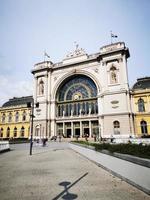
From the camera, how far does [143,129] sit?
3781 centimetres

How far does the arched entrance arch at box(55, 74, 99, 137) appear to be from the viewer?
144 ft

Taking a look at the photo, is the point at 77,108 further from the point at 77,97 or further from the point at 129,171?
the point at 129,171

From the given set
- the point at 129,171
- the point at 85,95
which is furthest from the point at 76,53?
the point at 129,171

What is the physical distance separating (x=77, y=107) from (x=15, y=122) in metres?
23.8

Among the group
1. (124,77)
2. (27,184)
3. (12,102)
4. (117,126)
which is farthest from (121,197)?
(12,102)

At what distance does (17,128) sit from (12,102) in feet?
46.2

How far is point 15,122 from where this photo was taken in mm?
56094

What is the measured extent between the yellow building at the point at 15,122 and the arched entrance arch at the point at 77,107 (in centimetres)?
1256

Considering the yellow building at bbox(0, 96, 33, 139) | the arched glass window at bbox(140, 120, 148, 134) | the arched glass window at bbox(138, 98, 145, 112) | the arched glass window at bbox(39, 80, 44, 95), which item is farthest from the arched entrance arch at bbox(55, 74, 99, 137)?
the yellow building at bbox(0, 96, 33, 139)

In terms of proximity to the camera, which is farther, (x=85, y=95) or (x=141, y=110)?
(x=85, y=95)

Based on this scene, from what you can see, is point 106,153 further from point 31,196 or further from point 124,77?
point 124,77

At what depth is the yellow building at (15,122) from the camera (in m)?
54.0

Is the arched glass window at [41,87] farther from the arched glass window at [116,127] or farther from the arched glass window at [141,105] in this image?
the arched glass window at [141,105]

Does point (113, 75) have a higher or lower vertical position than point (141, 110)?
higher
